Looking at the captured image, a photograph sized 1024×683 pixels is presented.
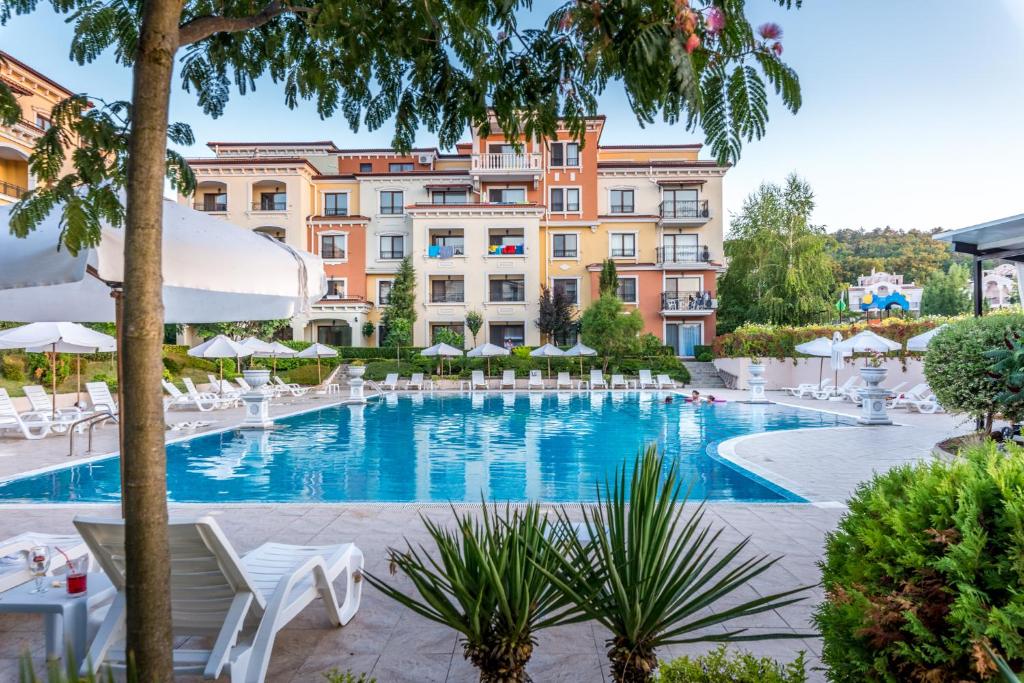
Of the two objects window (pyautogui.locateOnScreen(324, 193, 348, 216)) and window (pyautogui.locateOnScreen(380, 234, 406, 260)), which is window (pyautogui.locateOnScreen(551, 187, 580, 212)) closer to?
window (pyautogui.locateOnScreen(380, 234, 406, 260))

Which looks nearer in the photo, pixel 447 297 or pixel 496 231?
pixel 496 231

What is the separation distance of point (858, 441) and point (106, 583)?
38.6 ft

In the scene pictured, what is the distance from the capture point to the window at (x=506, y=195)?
3678 centimetres

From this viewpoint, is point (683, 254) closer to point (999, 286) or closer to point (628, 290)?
point (628, 290)

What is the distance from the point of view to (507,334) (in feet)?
117

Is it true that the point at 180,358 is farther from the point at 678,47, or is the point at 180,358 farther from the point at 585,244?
the point at 678,47

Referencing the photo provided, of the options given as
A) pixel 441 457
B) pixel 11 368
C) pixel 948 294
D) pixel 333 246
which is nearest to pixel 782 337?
pixel 441 457

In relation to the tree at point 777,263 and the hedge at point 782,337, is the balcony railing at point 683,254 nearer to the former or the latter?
the tree at point 777,263

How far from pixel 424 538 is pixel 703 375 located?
2667 cm

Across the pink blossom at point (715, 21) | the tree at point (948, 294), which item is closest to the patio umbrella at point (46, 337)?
the pink blossom at point (715, 21)

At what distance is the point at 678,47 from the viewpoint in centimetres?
175

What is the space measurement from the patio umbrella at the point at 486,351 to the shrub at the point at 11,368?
647 inches

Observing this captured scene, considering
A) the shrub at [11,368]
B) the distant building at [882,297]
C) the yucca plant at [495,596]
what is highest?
the distant building at [882,297]

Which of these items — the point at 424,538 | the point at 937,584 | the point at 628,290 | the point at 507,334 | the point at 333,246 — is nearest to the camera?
the point at 937,584
